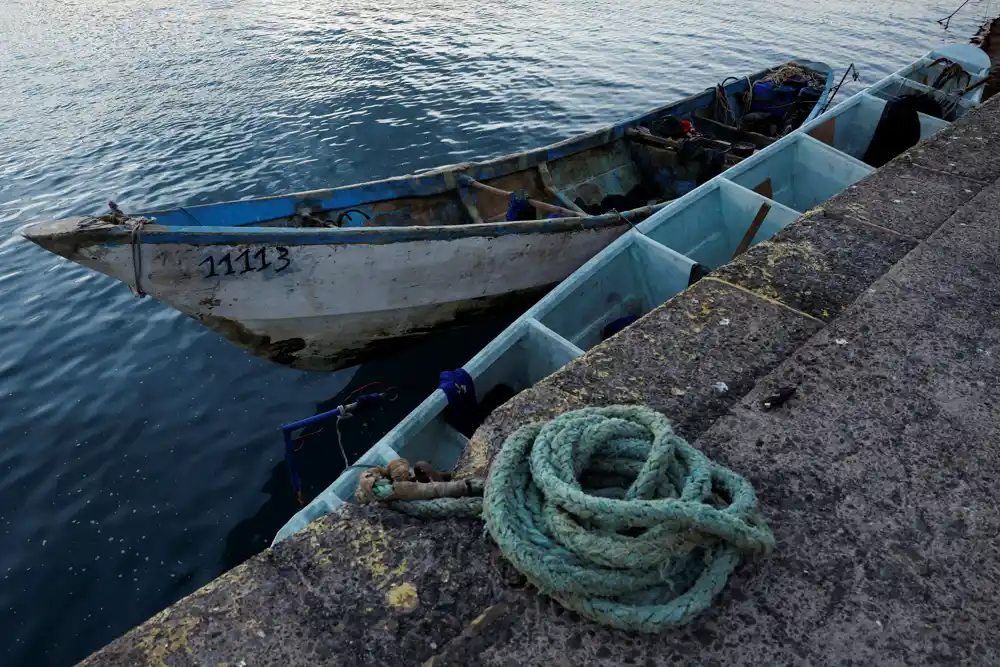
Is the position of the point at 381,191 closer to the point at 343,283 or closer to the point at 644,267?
the point at 343,283

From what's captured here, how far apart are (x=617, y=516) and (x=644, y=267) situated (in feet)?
11.9

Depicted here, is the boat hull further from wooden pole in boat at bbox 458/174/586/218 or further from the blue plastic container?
the blue plastic container

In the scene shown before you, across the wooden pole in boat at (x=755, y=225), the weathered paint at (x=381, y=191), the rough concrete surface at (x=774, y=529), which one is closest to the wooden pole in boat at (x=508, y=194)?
the weathered paint at (x=381, y=191)

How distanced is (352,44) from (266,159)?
9177 mm

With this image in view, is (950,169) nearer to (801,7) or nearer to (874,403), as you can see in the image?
(874,403)

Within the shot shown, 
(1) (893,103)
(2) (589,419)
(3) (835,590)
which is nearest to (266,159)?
(1) (893,103)

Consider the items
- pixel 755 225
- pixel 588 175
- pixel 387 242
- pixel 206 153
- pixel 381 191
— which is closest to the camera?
pixel 755 225

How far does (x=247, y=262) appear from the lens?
5539mm

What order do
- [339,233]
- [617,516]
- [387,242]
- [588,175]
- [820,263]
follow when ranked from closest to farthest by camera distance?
[617,516] → [820,263] → [339,233] → [387,242] → [588,175]

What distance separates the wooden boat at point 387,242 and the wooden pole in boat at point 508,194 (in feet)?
0.07

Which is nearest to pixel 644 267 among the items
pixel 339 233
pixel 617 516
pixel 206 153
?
pixel 339 233

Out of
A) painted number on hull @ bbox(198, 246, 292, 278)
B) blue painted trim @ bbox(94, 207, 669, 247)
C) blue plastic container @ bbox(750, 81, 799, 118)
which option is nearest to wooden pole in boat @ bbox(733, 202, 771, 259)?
blue painted trim @ bbox(94, 207, 669, 247)

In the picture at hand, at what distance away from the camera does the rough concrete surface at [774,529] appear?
2.20m

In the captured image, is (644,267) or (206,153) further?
(206,153)
